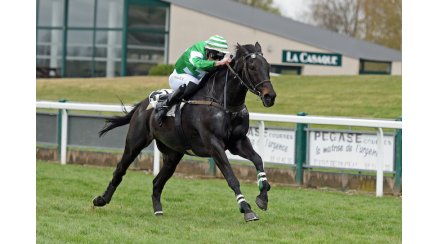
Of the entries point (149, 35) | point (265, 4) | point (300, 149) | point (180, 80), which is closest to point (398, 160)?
point (300, 149)

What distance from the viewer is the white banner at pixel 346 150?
11.2 meters

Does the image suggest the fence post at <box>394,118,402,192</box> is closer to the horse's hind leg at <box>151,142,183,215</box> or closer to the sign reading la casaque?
the horse's hind leg at <box>151,142,183,215</box>

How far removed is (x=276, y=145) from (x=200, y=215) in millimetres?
3747

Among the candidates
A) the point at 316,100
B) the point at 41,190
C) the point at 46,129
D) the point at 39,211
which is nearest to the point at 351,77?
the point at 316,100

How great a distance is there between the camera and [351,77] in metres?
26.1

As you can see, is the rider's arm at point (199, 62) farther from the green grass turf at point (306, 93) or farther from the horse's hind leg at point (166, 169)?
the green grass turf at point (306, 93)

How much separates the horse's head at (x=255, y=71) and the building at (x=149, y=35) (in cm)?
2770

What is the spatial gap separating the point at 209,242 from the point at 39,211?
2.51 metres

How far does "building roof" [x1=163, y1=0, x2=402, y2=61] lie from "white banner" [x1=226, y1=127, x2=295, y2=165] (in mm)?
23601

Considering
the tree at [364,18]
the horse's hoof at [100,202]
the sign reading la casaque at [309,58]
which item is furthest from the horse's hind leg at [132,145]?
the tree at [364,18]

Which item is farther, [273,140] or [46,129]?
[46,129]

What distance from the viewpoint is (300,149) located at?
11.9 metres

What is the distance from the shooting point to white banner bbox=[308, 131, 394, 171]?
11.2 m

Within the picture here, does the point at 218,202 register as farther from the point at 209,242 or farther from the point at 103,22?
the point at 103,22
